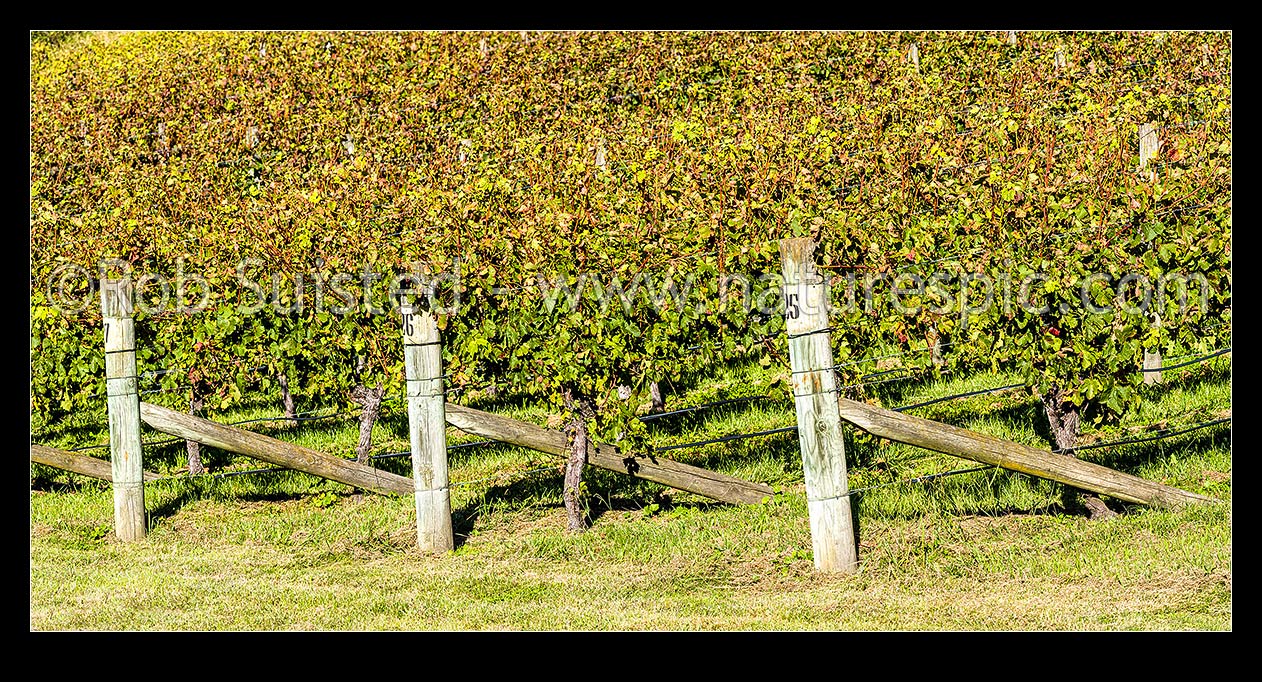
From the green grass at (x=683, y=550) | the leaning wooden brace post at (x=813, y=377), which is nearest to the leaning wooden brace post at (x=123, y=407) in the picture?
the green grass at (x=683, y=550)

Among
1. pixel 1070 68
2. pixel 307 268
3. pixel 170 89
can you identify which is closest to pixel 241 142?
pixel 170 89

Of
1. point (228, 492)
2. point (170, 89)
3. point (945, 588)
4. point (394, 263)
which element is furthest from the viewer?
point (170, 89)

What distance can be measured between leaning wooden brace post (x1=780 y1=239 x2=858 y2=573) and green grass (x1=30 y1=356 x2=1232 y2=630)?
47cm

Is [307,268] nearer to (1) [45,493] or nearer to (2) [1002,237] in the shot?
(1) [45,493]

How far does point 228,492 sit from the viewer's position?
7852 millimetres

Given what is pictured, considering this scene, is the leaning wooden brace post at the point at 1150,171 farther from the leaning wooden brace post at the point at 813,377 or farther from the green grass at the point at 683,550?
the leaning wooden brace post at the point at 813,377

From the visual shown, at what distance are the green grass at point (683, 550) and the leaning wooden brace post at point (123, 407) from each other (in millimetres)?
209

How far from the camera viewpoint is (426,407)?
20.9 ft

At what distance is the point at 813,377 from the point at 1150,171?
2418 mm

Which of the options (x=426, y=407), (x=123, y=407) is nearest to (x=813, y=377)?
(x=426, y=407)

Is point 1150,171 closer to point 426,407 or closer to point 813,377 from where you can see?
point 813,377

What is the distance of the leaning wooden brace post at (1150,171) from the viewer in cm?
635

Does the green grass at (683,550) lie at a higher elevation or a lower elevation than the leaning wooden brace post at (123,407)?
lower

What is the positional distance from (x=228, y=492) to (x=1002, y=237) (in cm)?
516
